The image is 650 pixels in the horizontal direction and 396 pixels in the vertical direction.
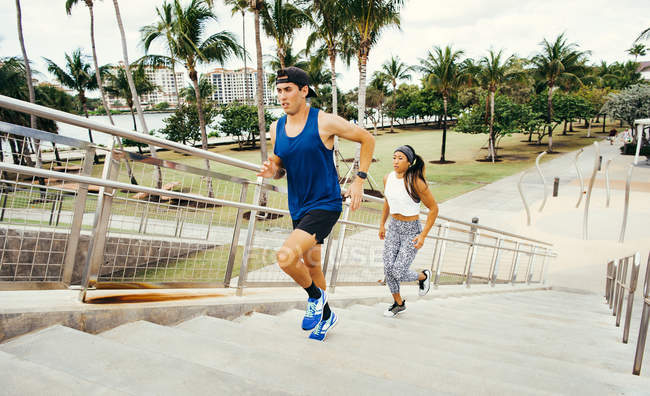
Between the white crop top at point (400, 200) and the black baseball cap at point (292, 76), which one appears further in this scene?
the white crop top at point (400, 200)

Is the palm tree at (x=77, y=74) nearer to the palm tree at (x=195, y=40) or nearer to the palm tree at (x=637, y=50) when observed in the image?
the palm tree at (x=195, y=40)

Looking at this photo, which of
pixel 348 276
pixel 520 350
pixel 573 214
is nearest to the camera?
A: pixel 520 350

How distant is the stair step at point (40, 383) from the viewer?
1394 mm

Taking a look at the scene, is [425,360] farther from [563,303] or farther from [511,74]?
[511,74]

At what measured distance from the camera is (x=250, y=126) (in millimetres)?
38094

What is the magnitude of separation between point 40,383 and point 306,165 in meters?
1.67

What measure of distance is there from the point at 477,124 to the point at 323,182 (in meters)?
32.3

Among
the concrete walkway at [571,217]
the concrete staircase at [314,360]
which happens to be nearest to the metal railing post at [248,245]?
the concrete staircase at [314,360]

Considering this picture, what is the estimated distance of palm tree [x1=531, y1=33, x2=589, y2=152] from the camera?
3581 centimetres

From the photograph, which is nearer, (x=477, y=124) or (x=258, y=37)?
(x=258, y=37)

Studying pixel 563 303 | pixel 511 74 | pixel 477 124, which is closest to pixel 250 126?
pixel 477 124

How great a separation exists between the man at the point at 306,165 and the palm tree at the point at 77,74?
37.3m

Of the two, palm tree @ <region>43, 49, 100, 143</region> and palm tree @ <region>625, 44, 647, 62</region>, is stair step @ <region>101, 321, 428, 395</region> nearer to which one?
palm tree @ <region>43, 49, 100, 143</region>

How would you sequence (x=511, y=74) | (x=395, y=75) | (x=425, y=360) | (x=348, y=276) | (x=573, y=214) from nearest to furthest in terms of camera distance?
(x=425, y=360) → (x=348, y=276) → (x=573, y=214) → (x=511, y=74) → (x=395, y=75)
